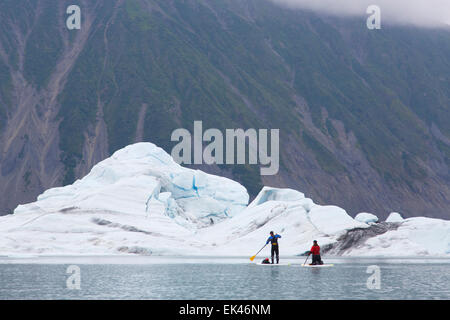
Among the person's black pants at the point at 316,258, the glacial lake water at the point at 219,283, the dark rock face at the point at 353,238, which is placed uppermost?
the dark rock face at the point at 353,238

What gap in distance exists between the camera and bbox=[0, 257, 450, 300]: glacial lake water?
2597cm

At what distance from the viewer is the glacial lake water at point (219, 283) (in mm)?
25969

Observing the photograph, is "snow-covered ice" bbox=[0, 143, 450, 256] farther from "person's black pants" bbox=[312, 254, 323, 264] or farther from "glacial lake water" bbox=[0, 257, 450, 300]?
"glacial lake water" bbox=[0, 257, 450, 300]

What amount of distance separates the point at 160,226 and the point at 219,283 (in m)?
31.2

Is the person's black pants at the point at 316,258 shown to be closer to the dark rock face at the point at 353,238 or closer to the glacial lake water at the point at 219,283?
the glacial lake water at the point at 219,283

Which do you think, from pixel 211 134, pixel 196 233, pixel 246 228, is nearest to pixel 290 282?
pixel 246 228

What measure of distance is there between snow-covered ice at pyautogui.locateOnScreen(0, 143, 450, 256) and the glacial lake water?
14819 millimetres

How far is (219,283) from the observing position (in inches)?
1200

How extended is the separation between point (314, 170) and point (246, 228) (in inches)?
5225

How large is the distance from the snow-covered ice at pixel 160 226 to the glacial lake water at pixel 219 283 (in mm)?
14819

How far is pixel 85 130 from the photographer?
195000 mm

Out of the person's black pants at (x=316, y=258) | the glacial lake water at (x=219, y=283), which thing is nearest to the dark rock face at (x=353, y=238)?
the person's black pants at (x=316, y=258)
